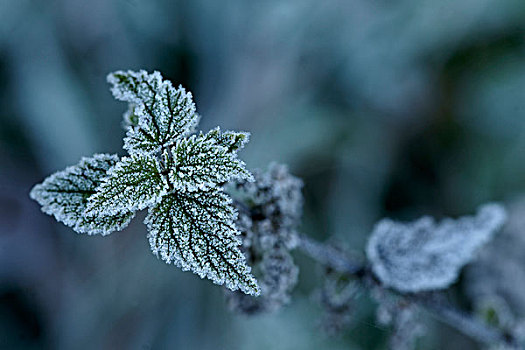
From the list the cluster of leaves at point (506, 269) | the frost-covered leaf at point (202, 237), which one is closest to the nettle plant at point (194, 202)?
the frost-covered leaf at point (202, 237)

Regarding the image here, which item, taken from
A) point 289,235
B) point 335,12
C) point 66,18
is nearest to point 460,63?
point 335,12

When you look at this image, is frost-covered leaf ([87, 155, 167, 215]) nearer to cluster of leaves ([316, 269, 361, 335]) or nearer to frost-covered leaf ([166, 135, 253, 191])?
frost-covered leaf ([166, 135, 253, 191])

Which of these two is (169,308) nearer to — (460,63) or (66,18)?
(66,18)

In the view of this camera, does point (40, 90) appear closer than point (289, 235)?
No

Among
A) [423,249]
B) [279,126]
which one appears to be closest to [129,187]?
[423,249]

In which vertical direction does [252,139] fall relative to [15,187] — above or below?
above

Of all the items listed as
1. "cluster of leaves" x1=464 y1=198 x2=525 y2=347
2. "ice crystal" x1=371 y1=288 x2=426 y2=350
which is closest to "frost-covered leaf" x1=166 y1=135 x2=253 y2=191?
"ice crystal" x1=371 y1=288 x2=426 y2=350
